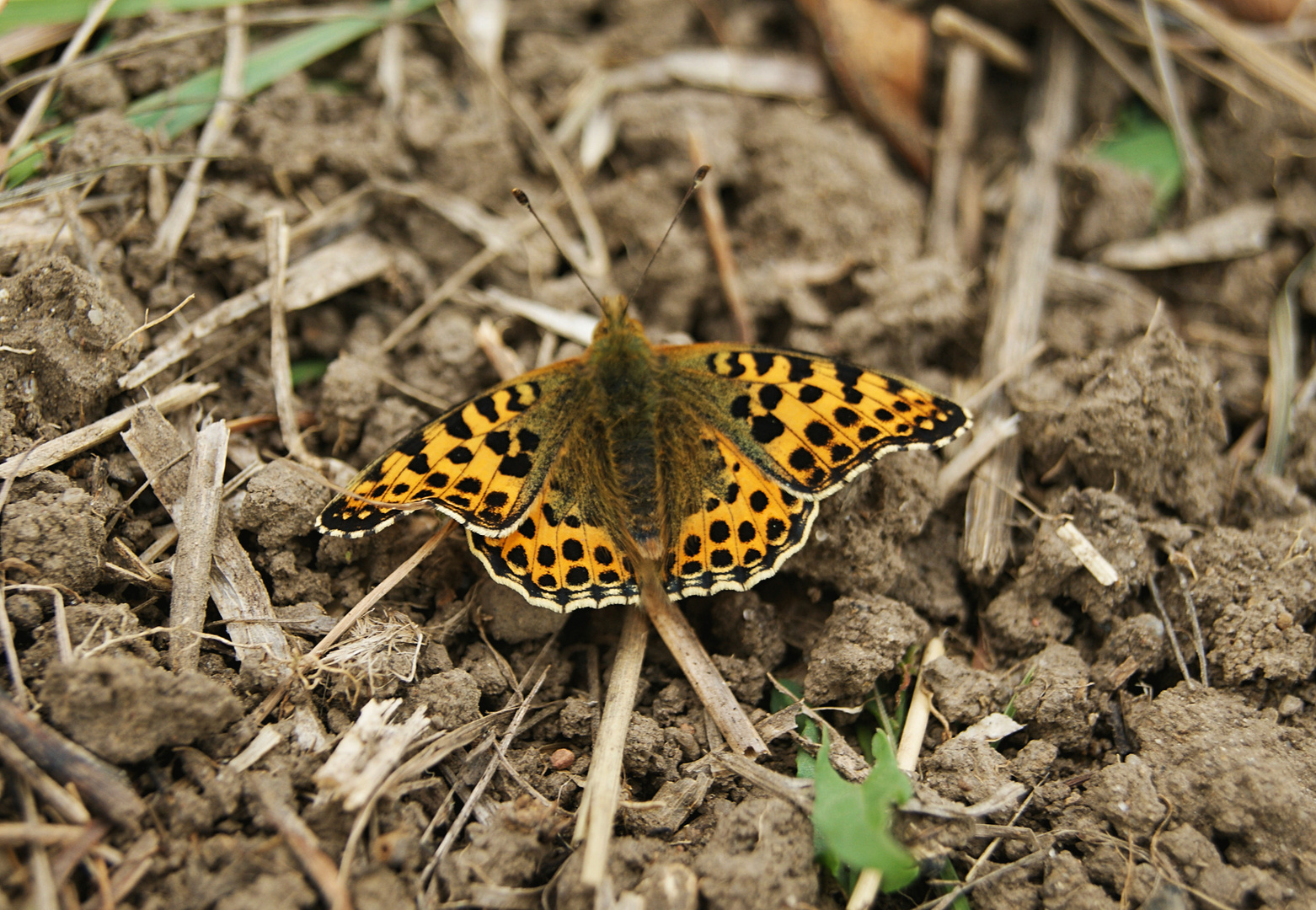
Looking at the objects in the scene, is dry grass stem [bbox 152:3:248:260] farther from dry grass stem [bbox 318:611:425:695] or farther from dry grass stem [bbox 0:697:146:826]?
dry grass stem [bbox 0:697:146:826]

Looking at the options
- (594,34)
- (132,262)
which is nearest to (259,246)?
(132,262)

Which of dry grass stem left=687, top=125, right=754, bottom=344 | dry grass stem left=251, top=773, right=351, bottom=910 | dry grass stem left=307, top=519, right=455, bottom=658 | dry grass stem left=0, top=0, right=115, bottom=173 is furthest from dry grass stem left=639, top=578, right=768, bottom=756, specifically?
dry grass stem left=0, top=0, right=115, bottom=173

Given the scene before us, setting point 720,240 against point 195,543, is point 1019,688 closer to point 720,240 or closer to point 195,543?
point 720,240

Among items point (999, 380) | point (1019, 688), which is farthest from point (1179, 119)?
point (1019, 688)

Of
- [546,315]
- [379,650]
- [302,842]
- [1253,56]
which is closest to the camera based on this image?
[302,842]

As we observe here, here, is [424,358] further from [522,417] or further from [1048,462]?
[1048,462]
